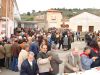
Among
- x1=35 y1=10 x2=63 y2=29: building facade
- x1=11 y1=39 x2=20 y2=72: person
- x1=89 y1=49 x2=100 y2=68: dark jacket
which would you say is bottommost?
x1=35 y1=10 x2=63 y2=29: building facade

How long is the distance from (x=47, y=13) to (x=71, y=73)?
9981 cm

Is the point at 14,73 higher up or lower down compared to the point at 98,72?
lower down

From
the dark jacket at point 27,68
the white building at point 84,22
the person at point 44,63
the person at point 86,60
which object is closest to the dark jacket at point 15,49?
the person at point 86,60

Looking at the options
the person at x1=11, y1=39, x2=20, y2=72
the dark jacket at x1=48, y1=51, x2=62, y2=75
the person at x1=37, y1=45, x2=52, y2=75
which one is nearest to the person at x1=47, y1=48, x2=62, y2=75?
the dark jacket at x1=48, y1=51, x2=62, y2=75

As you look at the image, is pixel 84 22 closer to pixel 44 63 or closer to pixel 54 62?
pixel 54 62

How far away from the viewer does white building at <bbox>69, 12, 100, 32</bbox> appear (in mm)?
86438

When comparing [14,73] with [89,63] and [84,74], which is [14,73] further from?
[84,74]

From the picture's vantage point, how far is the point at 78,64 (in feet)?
40.2

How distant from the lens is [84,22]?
8831 centimetres

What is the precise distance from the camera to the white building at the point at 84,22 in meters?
86.4

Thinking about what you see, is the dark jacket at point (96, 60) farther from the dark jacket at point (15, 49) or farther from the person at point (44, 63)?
the dark jacket at point (15, 49)

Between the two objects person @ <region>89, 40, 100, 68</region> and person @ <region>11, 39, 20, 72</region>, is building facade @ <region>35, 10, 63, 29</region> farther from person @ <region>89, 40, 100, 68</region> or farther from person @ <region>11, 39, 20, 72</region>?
person @ <region>89, 40, 100, 68</region>

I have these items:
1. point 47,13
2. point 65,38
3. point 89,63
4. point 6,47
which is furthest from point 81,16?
point 89,63

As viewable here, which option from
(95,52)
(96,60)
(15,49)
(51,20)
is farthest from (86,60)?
(51,20)
